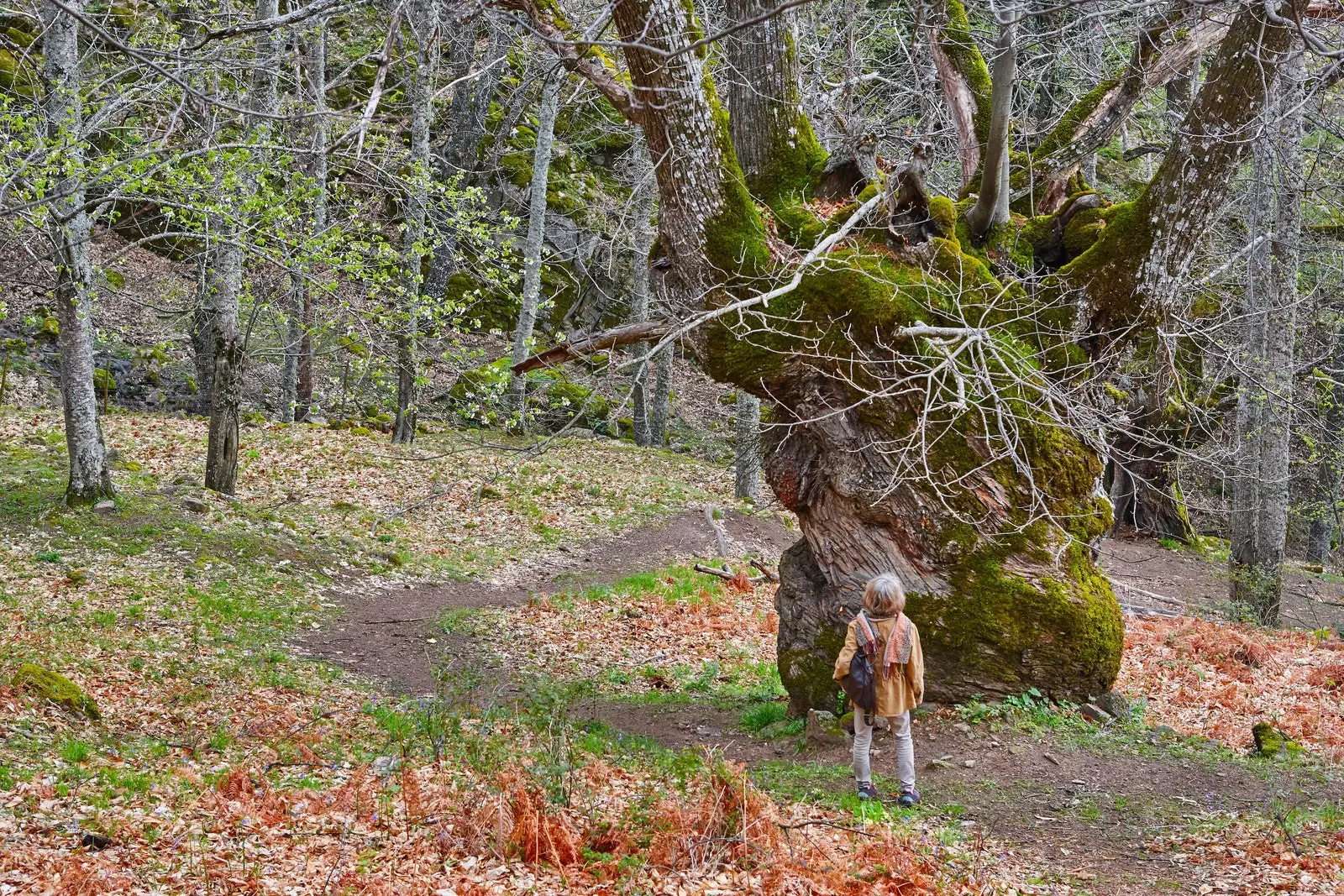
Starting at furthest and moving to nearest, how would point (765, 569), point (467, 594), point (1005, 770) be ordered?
point (765, 569), point (467, 594), point (1005, 770)

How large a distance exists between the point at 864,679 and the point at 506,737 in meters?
2.41

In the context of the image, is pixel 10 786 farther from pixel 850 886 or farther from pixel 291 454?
pixel 291 454

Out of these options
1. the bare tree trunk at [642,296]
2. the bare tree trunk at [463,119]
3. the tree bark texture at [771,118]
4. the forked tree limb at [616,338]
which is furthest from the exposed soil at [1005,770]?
the bare tree trunk at [642,296]

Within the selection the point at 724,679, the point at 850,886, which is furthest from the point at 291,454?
the point at 850,886

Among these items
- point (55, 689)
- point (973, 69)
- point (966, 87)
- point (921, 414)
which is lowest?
point (55, 689)

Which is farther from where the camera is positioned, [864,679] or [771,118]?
[771,118]

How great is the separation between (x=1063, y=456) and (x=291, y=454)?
12.9 m

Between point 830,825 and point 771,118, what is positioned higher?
point 771,118

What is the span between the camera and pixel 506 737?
19.8 ft

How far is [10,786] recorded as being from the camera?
179 inches

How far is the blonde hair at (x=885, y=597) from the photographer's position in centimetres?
575

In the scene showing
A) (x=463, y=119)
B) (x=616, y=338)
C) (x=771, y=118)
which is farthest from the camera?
(x=463, y=119)

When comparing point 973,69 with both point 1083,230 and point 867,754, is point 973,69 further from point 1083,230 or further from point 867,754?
point 867,754

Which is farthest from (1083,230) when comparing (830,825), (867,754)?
(830,825)
